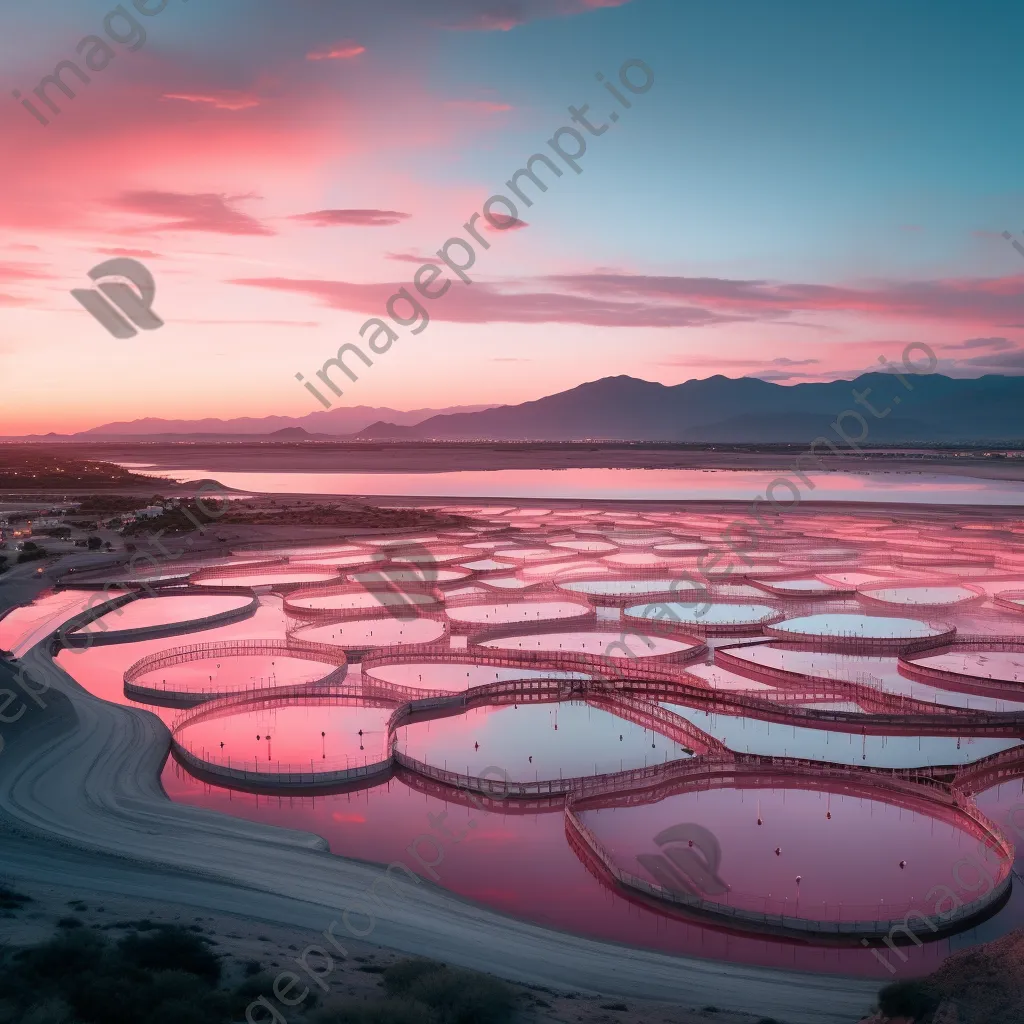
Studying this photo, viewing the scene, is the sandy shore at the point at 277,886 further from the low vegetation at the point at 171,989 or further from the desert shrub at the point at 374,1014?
the desert shrub at the point at 374,1014

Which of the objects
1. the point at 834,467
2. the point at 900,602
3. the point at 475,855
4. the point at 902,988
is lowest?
the point at 475,855

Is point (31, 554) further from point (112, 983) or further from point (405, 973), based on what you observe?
point (405, 973)

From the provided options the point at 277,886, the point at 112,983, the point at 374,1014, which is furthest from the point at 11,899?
the point at 374,1014

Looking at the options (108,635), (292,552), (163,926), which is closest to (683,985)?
(163,926)

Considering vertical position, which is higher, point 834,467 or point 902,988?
point 834,467

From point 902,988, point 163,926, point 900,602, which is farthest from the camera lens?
point 900,602

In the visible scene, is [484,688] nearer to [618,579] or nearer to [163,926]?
[163,926]

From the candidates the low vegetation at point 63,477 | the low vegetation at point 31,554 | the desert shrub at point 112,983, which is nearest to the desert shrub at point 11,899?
the desert shrub at point 112,983
